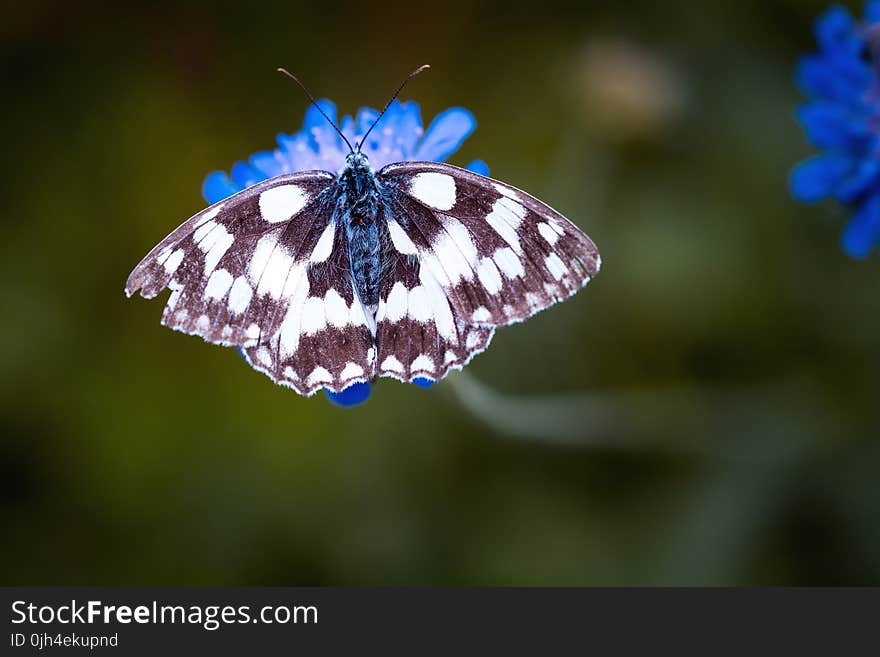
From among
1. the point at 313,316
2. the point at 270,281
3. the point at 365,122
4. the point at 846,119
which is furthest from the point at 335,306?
the point at 846,119

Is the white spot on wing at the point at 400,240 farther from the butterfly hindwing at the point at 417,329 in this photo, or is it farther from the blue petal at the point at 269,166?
the blue petal at the point at 269,166

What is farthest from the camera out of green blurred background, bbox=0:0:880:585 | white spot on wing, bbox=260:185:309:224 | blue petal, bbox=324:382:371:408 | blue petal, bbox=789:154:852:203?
green blurred background, bbox=0:0:880:585

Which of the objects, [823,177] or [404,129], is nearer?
[404,129]

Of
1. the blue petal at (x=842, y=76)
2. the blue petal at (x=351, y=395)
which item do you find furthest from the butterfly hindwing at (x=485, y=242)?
the blue petal at (x=842, y=76)

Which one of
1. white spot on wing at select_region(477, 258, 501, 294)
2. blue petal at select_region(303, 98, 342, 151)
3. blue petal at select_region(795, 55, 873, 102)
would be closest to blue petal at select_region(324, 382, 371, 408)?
white spot on wing at select_region(477, 258, 501, 294)

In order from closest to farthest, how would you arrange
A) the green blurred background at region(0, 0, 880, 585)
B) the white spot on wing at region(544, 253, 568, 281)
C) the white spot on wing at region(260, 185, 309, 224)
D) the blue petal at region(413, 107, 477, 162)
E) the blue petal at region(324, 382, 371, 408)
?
the white spot on wing at region(544, 253, 568, 281) < the white spot on wing at region(260, 185, 309, 224) < the blue petal at region(324, 382, 371, 408) < the blue petal at region(413, 107, 477, 162) < the green blurred background at region(0, 0, 880, 585)

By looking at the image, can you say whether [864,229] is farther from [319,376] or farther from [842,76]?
[319,376]

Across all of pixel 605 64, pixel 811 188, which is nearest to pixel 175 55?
pixel 605 64

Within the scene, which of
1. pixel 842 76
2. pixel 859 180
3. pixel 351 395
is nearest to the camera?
pixel 351 395

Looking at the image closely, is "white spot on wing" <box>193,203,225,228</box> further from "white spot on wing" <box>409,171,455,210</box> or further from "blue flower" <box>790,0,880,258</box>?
"blue flower" <box>790,0,880,258</box>
